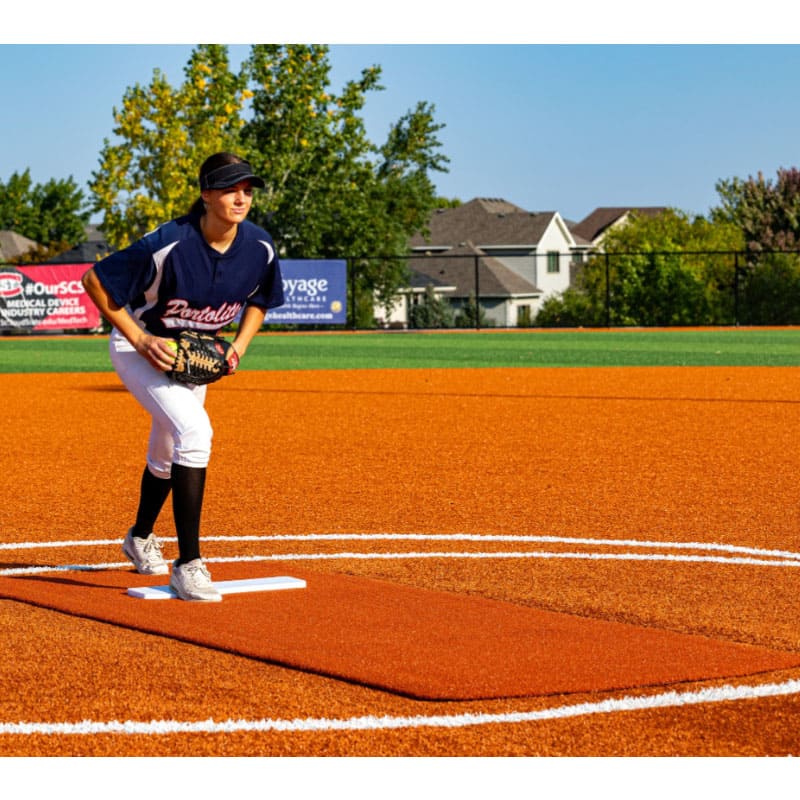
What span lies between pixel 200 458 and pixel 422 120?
68.0m

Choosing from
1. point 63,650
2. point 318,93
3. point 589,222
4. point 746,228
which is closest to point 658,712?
point 63,650

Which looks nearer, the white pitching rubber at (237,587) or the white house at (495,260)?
the white pitching rubber at (237,587)

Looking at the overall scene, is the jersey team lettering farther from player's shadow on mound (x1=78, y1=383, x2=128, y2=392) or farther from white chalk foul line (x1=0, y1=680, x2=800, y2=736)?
player's shadow on mound (x1=78, y1=383, x2=128, y2=392)

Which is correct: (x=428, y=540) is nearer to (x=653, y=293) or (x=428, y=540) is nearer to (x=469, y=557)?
(x=469, y=557)

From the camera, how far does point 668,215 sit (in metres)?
86.2

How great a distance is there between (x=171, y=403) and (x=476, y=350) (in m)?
28.2

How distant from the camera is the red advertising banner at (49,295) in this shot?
142ft

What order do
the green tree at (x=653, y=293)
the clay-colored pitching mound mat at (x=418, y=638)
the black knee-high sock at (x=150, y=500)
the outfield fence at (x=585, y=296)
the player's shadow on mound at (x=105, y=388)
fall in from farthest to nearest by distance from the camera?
the green tree at (x=653, y=293)
the outfield fence at (x=585, y=296)
the player's shadow on mound at (x=105, y=388)
the black knee-high sock at (x=150, y=500)
the clay-colored pitching mound mat at (x=418, y=638)

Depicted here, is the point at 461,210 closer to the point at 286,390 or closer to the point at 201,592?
the point at 286,390

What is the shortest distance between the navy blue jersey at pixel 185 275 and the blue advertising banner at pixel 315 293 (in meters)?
36.1

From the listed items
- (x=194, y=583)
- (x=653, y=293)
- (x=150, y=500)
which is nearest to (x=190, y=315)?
(x=150, y=500)

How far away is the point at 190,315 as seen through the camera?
7520 millimetres

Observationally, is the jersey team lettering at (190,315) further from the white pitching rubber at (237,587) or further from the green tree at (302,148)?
the green tree at (302,148)

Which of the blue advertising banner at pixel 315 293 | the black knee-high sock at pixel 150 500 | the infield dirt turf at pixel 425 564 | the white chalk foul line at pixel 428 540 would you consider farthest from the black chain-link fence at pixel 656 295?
the black knee-high sock at pixel 150 500
